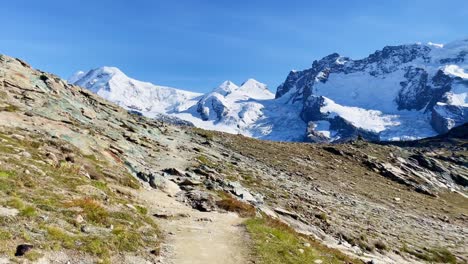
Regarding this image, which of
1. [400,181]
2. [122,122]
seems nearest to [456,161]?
[400,181]

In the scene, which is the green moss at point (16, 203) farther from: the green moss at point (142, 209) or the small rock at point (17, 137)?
the small rock at point (17, 137)

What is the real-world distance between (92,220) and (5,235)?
5.76 meters

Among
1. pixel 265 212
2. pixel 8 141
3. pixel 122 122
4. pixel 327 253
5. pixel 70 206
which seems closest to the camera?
pixel 70 206

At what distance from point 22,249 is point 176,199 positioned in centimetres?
1971

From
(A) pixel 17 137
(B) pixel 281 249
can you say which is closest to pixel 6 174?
(A) pixel 17 137

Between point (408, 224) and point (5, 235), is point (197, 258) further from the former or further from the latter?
point (408, 224)

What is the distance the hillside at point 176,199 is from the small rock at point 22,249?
211 millimetres

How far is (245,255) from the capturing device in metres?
24.1

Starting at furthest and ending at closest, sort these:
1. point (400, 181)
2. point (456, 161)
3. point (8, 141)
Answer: point (456, 161)
point (400, 181)
point (8, 141)

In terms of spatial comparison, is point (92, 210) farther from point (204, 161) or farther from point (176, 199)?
point (204, 161)

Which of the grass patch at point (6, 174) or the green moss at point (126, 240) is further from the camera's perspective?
the grass patch at point (6, 174)

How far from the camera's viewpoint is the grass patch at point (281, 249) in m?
24.4

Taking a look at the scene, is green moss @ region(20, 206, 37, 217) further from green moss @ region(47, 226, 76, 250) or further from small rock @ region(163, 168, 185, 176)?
small rock @ region(163, 168, 185, 176)

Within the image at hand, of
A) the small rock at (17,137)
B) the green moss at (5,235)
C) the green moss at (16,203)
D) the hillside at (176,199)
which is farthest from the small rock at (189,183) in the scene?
the green moss at (5,235)
